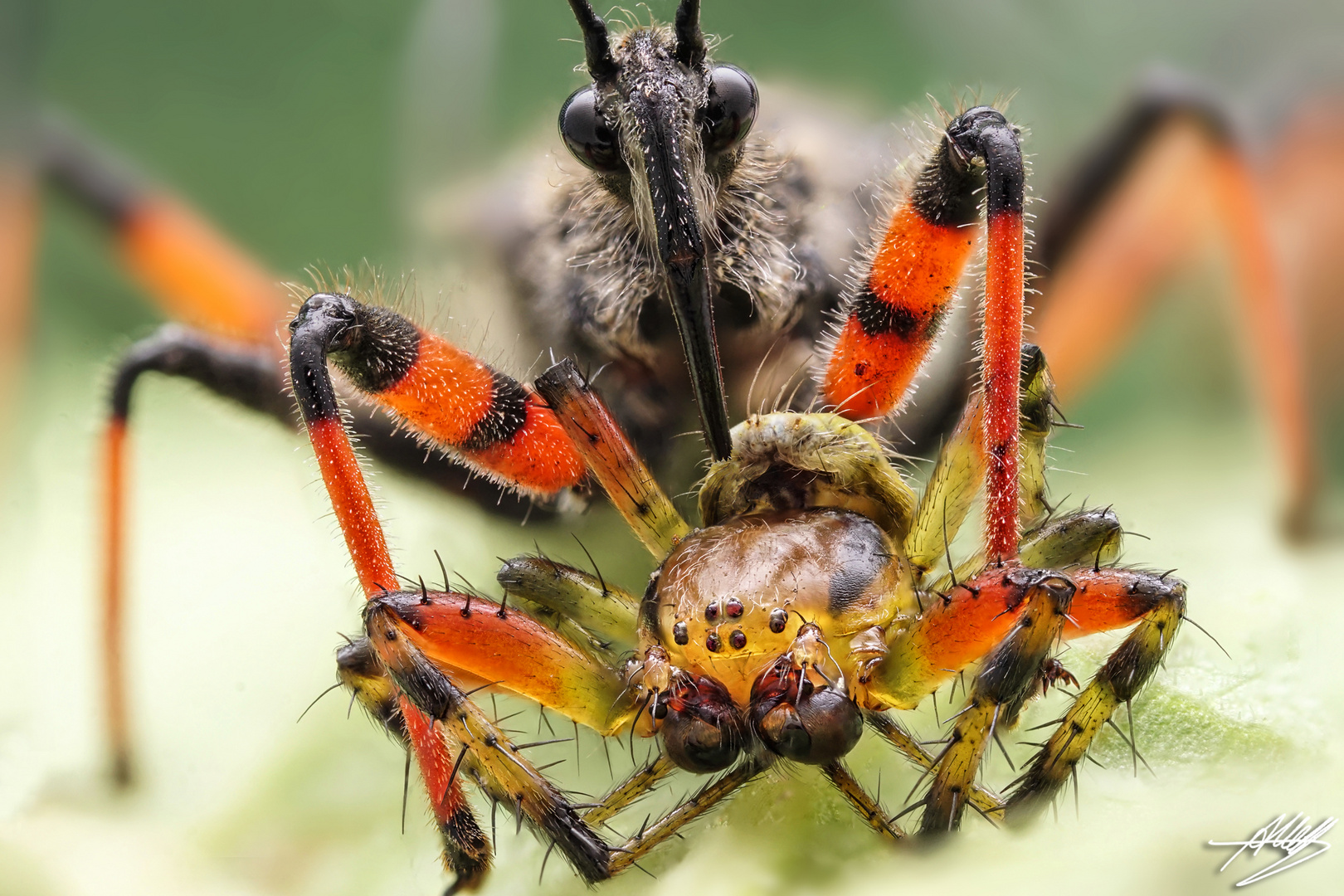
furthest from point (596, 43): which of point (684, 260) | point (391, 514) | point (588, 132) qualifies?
point (391, 514)

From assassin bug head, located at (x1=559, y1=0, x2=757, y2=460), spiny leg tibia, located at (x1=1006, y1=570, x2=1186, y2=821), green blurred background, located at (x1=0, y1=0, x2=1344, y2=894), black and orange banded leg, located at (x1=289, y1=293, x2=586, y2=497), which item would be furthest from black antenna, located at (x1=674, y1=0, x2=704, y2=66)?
spiny leg tibia, located at (x1=1006, y1=570, x2=1186, y2=821)

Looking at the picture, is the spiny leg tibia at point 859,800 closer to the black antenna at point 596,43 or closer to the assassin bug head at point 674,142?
the assassin bug head at point 674,142

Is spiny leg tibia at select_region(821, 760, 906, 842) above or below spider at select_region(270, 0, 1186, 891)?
below

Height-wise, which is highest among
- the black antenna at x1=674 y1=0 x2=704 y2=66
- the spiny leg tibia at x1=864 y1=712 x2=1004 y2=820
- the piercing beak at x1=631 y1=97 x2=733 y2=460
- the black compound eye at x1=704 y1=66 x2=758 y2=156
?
the black antenna at x1=674 y1=0 x2=704 y2=66

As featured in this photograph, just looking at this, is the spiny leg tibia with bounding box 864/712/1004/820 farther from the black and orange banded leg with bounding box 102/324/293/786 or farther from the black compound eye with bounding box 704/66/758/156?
the black and orange banded leg with bounding box 102/324/293/786

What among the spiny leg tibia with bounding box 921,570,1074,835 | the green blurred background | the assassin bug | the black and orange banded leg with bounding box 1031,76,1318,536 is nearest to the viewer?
the spiny leg tibia with bounding box 921,570,1074,835

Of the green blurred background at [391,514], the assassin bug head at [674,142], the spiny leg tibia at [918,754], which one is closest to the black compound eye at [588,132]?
the assassin bug head at [674,142]

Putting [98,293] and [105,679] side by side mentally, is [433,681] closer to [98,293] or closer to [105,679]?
[105,679]
